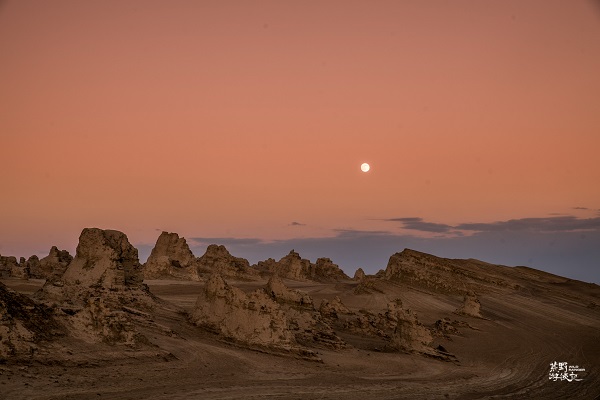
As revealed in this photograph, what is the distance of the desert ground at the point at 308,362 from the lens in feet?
64.6

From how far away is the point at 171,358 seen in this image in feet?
78.5

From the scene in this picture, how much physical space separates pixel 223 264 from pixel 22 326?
2224 inches

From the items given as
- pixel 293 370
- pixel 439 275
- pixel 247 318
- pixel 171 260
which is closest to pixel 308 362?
pixel 293 370

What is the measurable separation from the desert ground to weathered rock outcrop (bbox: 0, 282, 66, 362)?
0.23 m

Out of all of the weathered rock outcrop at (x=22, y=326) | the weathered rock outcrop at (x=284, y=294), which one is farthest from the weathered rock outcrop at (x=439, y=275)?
the weathered rock outcrop at (x=22, y=326)

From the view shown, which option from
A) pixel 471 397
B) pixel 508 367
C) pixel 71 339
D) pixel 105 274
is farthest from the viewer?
pixel 508 367

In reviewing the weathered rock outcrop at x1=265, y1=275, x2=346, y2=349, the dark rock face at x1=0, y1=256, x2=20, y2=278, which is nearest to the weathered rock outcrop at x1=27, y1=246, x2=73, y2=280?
the dark rock face at x1=0, y1=256, x2=20, y2=278

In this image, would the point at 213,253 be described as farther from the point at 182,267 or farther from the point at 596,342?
the point at 596,342

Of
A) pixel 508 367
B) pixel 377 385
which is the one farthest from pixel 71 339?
pixel 508 367

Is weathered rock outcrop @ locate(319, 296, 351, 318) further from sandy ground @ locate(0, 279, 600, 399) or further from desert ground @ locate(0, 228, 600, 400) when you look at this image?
sandy ground @ locate(0, 279, 600, 399)

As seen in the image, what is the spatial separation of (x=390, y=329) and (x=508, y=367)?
11.8 metres

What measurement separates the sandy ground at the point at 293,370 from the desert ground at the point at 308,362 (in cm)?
6

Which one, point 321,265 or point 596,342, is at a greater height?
point 321,265

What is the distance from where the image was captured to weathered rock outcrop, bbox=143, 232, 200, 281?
219 feet
